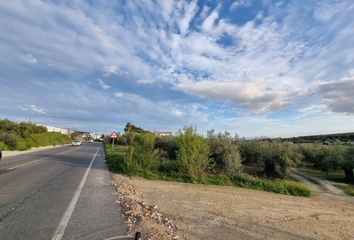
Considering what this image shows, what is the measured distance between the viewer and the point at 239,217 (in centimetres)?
847

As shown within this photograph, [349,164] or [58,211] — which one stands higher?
[349,164]

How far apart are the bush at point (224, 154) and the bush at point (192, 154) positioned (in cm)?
143

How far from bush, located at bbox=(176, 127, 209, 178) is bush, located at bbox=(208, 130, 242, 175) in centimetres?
143

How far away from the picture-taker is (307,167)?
30047 mm

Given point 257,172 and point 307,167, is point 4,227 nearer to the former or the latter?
point 257,172

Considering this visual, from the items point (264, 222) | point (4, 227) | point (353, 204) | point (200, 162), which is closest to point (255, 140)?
point (200, 162)

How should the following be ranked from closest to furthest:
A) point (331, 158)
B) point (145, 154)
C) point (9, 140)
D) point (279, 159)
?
point (145, 154)
point (279, 159)
point (331, 158)
point (9, 140)

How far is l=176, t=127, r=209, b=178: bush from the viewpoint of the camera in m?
16.7

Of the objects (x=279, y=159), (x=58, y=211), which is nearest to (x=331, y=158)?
(x=279, y=159)

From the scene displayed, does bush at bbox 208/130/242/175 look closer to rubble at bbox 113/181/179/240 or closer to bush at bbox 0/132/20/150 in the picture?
rubble at bbox 113/181/179/240

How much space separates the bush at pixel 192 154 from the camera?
54.9ft

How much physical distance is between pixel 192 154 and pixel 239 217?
8359 mm

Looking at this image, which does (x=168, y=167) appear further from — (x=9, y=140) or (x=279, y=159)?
(x=9, y=140)

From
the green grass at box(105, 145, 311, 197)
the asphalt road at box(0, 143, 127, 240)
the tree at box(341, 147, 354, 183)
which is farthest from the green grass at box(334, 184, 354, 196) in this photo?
the asphalt road at box(0, 143, 127, 240)
